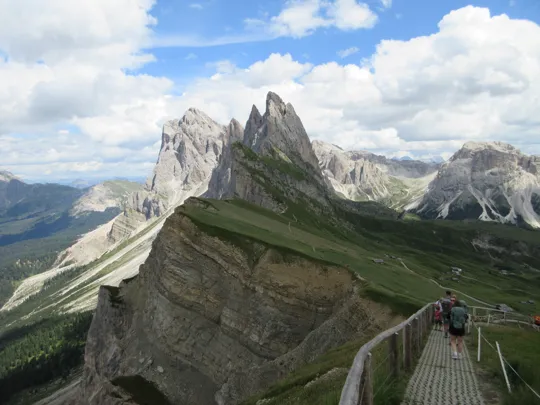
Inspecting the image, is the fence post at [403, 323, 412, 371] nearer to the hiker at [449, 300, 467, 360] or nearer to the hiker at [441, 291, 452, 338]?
the hiker at [449, 300, 467, 360]

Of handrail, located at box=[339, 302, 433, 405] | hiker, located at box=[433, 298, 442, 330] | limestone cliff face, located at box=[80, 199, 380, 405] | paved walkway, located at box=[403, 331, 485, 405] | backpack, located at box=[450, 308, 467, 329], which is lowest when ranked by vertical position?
limestone cliff face, located at box=[80, 199, 380, 405]

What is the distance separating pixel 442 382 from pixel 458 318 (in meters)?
7.32

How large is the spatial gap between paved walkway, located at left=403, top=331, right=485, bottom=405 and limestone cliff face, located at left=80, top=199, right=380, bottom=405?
28.9 m

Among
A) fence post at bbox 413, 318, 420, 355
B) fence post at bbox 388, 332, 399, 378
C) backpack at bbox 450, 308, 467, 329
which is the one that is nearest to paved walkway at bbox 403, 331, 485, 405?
fence post at bbox 413, 318, 420, 355

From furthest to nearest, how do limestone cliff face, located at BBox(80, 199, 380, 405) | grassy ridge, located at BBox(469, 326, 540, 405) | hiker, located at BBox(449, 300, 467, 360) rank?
limestone cliff face, located at BBox(80, 199, 380, 405) → hiker, located at BBox(449, 300, 467, 360) → grassy ridge, located at BBox(469, 326, 540, 405)

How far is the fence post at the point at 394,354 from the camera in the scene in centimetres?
1550

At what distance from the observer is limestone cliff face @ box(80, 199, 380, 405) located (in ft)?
181

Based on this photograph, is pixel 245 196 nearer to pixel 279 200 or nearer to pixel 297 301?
pixel 279 200

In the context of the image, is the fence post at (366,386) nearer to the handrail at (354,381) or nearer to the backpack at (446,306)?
the handrail at (354,381)

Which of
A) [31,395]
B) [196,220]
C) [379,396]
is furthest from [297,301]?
[31,395]

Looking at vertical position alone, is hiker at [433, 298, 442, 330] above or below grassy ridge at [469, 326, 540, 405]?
below

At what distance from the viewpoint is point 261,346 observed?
6197cm

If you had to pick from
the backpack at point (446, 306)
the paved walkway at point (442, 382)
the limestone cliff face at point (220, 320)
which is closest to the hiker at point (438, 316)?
the backpack at point (446, 306)

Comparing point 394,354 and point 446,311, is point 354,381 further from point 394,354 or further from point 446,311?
point 446,311
